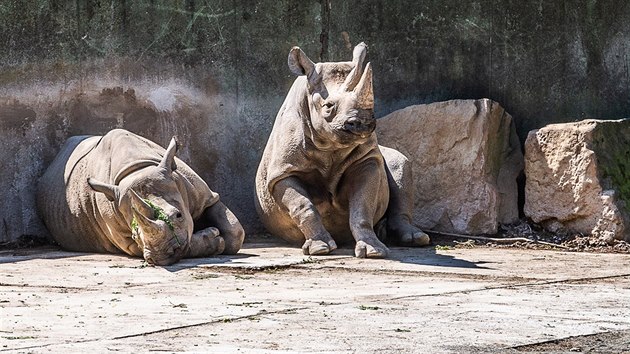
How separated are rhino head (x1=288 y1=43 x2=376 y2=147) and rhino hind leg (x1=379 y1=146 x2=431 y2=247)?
105 centimetres

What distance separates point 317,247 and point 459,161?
208 cm

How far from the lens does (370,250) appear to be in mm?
10164

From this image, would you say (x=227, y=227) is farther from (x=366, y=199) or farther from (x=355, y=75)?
(x=355, y=75)

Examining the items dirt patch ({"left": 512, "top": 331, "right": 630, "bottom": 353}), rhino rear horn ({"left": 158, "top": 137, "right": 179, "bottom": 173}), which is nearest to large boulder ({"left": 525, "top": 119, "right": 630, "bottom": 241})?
rhino rear horn ({"left": 158, "top": 137, "right": 179, "bottom": 173})

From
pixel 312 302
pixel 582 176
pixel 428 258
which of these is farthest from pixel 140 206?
pixel 582 176

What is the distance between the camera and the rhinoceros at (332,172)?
33.8 ft

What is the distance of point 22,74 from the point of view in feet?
39.1

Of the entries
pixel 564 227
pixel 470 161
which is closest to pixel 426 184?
pixel 470 161

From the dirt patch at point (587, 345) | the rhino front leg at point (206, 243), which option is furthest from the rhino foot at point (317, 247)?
the dirt patch at point (587, 345)

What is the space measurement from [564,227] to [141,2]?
4.04 meters

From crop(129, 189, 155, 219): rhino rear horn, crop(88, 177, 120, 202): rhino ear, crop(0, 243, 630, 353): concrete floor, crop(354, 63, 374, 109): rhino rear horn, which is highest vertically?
crop(354, 63, 374, 109): rhino rear horn

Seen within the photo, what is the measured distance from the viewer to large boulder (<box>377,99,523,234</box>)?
467 inches

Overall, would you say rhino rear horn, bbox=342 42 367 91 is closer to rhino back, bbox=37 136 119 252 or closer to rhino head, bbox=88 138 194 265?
rhino head, bbox=88 138 194 265

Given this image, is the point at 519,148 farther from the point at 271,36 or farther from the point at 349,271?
the point at 349,271
